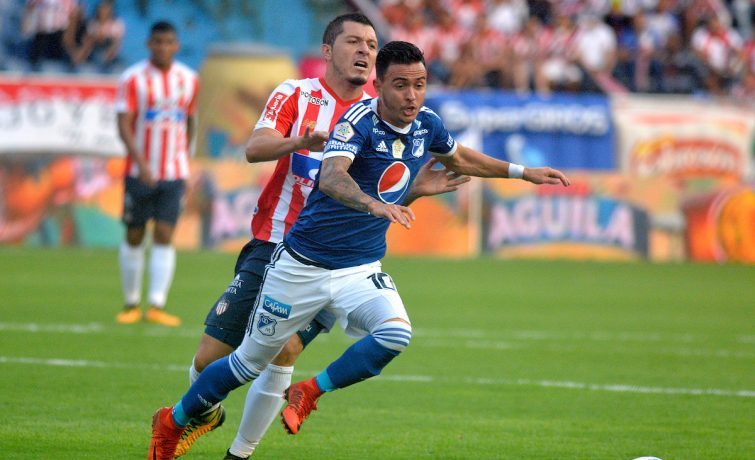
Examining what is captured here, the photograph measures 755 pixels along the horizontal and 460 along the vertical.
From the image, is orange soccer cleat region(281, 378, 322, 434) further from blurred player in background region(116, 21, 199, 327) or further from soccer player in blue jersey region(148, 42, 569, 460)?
blurred player in background region(116, 21, 199, 327)

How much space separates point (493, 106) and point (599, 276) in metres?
4.74

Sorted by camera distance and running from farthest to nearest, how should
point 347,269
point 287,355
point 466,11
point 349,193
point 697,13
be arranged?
1. point 697,13
2. point 466,11
3. point 287,355
4. point 347,269
5. point 349,193

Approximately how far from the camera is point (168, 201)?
40.8ft

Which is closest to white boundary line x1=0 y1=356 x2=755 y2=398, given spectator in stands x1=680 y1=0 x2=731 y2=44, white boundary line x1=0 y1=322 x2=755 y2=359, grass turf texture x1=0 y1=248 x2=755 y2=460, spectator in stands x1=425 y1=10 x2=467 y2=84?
grass turf texture x1=0 y1=248 x2=755 y2=460

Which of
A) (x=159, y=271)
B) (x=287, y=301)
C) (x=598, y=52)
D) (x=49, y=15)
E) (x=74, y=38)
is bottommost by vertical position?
(x=159, y=271)

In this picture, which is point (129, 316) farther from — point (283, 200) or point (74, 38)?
point (74, 38)

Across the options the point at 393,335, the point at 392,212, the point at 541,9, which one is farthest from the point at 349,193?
the point at 541,9

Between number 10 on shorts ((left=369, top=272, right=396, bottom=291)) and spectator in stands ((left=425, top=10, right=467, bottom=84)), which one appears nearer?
number 10 on shorts ((left=369, top=272, right=396, bottom=291))

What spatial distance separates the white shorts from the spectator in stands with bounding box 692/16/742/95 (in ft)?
62.4

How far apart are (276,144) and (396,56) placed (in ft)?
2.37

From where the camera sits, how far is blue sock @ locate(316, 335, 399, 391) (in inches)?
233

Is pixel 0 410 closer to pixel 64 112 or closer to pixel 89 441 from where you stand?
pixel 89 441

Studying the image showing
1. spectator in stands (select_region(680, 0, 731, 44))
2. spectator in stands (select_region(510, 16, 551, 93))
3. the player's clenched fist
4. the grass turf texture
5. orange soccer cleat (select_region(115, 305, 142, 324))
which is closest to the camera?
the player's clenched fist

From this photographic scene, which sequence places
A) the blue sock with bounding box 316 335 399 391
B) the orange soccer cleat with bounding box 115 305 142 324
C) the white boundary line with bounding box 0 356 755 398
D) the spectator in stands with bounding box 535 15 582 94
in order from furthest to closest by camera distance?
the spectator in stands with bounding box 535 15 582 94
the orange soccer cleat with bounding box 115 305 142 324
the white boundary line with bounding box 0 356 755 398
the blue sock with bounding box 316 335 399 391
